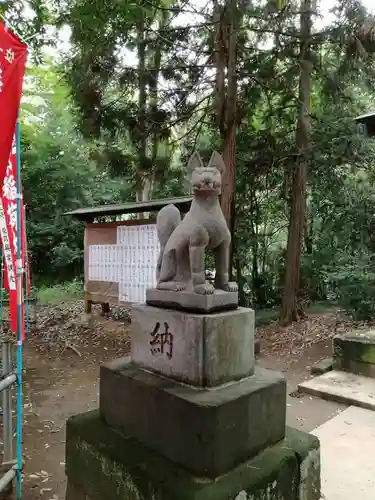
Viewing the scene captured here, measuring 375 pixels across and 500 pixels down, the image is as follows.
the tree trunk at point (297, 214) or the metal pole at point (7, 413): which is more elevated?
the tree trunk at point (297, 214)

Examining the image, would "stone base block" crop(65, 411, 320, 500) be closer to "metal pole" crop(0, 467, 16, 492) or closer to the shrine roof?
"metal pole" crop(0, 467, 16, 492)

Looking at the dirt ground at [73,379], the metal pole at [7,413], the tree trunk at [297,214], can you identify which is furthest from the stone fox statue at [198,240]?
the tree trunk at [297,214]

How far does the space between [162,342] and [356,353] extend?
3564 millimetres

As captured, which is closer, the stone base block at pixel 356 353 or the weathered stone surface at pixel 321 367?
the stone base block at pixel 356 353

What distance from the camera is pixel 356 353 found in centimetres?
495

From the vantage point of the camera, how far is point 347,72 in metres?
6.30

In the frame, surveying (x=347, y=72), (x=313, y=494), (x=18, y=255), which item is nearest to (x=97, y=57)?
(x=347, y=72)

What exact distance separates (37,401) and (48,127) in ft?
35.8

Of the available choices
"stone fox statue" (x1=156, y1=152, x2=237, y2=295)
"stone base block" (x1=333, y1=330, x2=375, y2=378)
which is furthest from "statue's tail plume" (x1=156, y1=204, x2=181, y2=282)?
"stone base block" (x1=333, y1=330, x2=375, y2=378)

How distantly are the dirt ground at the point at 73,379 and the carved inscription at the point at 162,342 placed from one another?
1.55m

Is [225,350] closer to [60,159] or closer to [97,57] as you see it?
[97,57]

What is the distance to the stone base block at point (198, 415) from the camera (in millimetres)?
1907

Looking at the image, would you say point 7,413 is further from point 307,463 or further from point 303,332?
point 303,332

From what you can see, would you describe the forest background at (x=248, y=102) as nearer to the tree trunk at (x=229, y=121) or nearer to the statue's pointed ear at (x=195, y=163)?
the tree trunk at (x=229, y=121)
